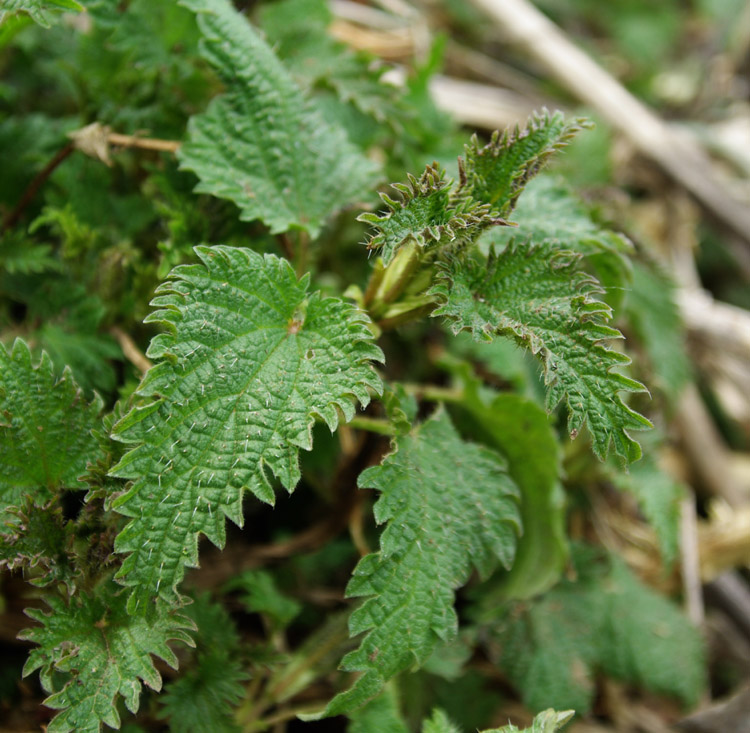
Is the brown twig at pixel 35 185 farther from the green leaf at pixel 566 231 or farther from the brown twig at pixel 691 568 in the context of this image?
the brown twig at pixel 691 568

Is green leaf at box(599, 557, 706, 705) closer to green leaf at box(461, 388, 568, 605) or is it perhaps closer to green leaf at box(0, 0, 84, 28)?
green leaf at box(461, 388, 568, 605)

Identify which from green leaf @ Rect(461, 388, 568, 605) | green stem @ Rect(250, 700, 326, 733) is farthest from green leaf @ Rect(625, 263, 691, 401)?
green stem @ Rect(250, 700, 326, 733)

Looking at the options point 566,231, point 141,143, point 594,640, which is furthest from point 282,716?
point 141,143

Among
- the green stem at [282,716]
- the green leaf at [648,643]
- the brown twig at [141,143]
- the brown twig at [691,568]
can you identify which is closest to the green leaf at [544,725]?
the green stem at [282,716]

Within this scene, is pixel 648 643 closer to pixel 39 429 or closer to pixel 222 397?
pixel 222 397

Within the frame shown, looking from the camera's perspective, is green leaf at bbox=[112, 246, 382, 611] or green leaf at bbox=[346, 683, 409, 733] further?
green leaf at bbox=[346, 683, 409, 733]

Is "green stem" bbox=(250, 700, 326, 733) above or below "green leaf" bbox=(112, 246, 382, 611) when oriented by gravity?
below

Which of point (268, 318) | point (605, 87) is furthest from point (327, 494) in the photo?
point (605, 87)

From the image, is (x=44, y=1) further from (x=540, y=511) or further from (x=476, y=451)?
(x=540, y=511)
